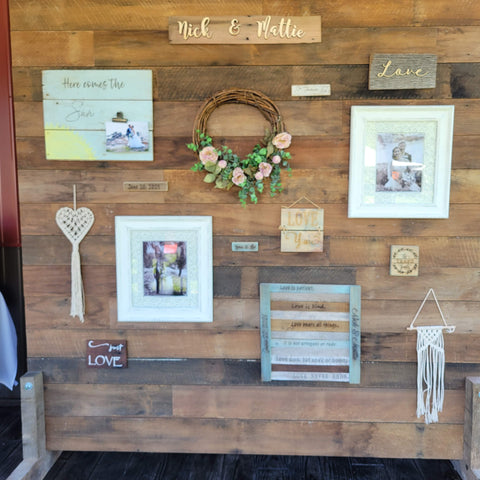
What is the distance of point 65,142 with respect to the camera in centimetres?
156

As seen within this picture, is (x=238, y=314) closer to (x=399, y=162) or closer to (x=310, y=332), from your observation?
(x=310, y=332)

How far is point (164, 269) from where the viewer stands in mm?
1606

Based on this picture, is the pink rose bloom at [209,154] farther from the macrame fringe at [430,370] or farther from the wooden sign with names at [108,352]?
the macrame fringe at [430,370]

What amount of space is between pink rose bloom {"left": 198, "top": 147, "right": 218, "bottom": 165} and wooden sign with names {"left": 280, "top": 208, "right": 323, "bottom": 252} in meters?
0.36

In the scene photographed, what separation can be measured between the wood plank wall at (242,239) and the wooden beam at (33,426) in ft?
0.13

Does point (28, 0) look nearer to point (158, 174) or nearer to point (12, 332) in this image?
point (158, 174)

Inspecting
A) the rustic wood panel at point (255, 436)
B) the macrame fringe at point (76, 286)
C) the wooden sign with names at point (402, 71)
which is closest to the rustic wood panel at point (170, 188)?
the macrame fringe at point (76, 286)

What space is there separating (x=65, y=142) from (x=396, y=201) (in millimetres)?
1405

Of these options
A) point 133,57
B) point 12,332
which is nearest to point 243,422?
point 12,332

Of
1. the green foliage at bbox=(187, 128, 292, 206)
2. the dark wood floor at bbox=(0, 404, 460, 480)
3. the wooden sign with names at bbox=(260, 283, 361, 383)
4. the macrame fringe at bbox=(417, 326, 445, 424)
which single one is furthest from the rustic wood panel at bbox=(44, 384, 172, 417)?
the macrame fringe at bbox=(417, 326, 445, 424)

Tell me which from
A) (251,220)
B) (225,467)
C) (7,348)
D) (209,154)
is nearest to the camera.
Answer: (209,154)

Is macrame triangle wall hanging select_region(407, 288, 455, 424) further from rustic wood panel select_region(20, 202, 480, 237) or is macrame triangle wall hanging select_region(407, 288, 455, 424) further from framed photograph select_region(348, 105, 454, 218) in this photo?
framed photograph select_region(348, 105, 454, 218)

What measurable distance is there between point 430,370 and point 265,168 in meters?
1.12

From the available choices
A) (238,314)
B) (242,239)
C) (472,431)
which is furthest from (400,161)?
(472,431)
